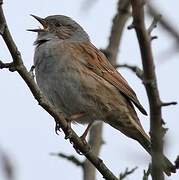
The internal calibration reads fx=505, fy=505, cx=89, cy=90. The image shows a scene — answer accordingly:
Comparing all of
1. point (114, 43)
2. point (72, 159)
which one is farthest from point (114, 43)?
point (72, 159)

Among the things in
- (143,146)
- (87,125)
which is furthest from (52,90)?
(143,146)

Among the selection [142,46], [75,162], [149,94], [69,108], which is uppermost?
[142,46]

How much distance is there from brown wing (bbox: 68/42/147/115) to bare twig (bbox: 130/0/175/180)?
362 cm

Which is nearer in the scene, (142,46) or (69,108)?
(142,46)

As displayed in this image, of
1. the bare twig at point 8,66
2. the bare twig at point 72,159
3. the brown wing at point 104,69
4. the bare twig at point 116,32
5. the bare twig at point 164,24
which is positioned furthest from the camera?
the bare twig at point 116,32

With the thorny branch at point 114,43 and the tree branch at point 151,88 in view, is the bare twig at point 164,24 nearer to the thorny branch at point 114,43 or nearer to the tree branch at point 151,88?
the tree branch at point 151,88

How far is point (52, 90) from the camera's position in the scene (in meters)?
5.83

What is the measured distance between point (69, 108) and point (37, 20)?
1.59 meters

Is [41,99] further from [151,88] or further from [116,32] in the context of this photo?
[116,32]

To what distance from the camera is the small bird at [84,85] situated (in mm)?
5852

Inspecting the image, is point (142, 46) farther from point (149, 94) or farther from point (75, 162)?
point (75, 162)

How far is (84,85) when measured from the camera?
234 inches

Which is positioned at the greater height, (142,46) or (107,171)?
(142,46)

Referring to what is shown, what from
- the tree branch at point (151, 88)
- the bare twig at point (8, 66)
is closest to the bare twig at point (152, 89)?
the tree branch at point (151, 88)
